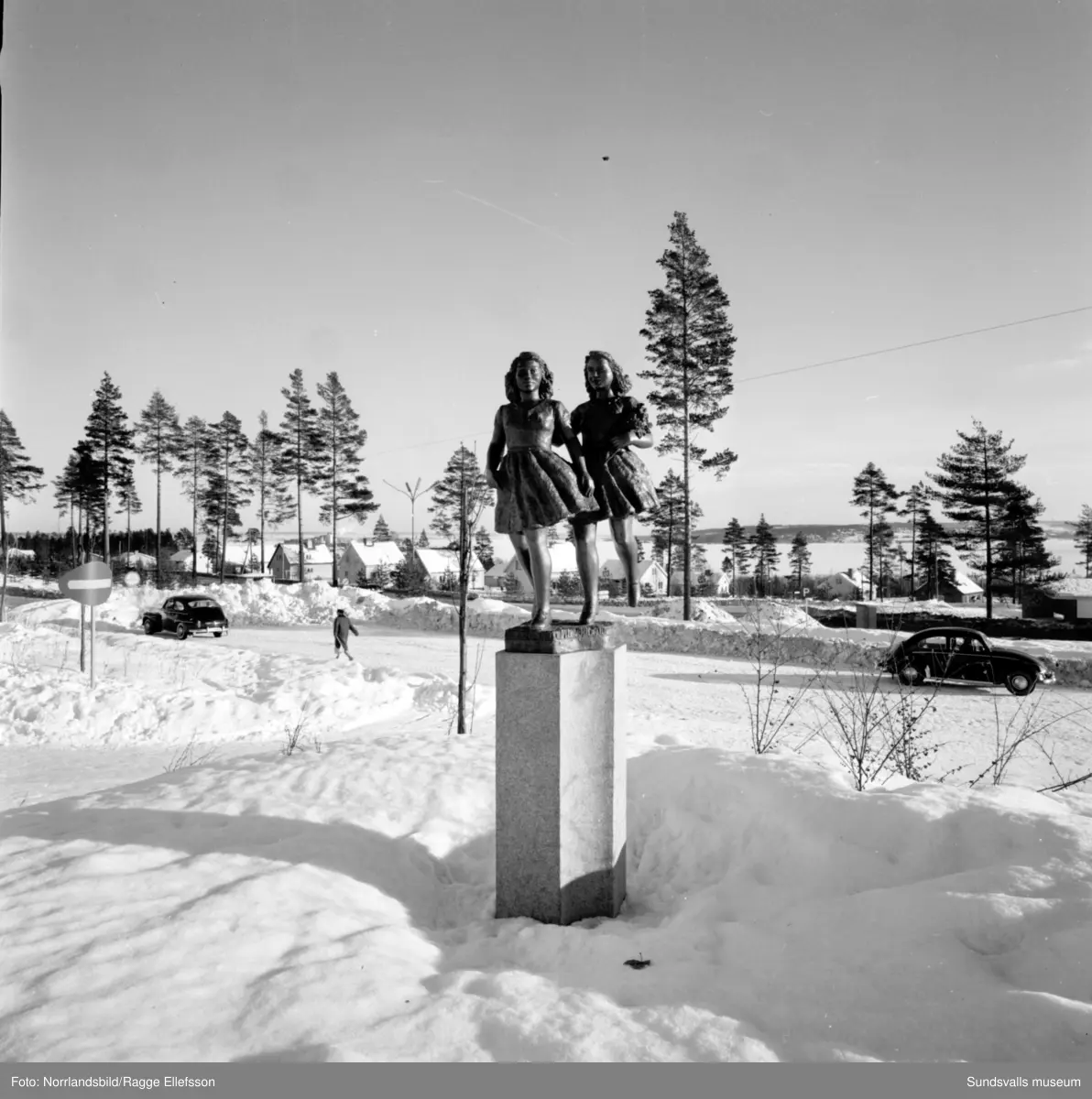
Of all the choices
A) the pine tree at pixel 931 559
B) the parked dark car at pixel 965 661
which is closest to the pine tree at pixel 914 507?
the pine tree at pixel 931 559

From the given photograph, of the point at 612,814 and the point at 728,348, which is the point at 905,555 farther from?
the point at 612,814

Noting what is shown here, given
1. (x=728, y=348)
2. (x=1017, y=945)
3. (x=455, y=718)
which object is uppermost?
(x=728, y=348)

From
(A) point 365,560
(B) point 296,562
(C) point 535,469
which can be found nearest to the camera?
(C) point 535,469

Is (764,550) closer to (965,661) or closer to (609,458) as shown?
(965,661)

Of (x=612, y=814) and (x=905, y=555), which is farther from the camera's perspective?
(x=905, y=555)

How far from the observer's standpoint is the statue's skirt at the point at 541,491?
4047mm

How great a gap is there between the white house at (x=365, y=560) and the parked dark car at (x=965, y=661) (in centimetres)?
4538

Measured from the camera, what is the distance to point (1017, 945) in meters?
2.94

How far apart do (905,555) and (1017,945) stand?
183ft

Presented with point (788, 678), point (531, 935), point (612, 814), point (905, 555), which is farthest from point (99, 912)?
point (905, 555)

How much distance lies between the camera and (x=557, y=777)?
3.73 metres

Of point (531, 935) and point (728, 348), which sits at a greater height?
point (728, 348)

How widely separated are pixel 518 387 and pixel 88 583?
8.25 m

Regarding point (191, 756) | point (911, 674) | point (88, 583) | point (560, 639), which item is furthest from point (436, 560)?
point (560, 639)
